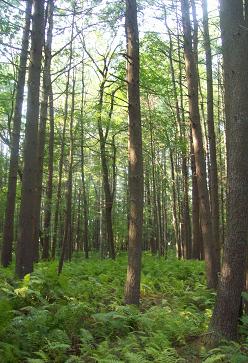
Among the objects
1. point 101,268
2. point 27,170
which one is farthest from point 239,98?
point 101,268

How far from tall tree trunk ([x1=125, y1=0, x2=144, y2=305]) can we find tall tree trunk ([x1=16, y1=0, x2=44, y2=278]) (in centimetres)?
200

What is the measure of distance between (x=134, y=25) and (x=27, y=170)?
11.8 ft

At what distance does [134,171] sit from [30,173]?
2.16 m

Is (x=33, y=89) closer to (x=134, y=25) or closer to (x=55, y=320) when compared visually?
(x=134, y=25)

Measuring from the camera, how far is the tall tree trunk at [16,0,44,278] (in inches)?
309

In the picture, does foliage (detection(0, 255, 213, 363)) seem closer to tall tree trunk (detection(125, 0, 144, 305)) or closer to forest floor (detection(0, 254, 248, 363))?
forest floor (detection(0, 254, 248, 363))

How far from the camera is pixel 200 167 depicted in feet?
32.3

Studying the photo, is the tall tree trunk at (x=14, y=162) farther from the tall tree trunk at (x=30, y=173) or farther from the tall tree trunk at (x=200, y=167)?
the tall tree trunk at (x=200, y=167)

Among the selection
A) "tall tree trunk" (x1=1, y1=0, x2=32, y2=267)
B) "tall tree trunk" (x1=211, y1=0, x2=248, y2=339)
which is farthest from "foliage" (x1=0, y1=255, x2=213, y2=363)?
"tall tree trunk" (x1=1, y1=0, x2=32, y2=267)

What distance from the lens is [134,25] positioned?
767cm

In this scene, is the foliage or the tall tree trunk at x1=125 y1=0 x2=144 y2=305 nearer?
the foliage

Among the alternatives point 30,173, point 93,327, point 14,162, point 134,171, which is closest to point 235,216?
A: point 134,171

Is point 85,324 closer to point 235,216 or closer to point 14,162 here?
point 235,216

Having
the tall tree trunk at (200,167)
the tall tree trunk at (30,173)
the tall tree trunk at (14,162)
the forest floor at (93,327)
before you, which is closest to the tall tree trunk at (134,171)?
the forest floor at (93,327)
